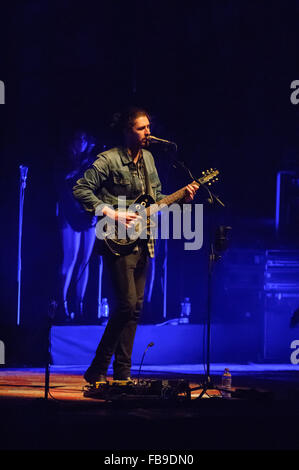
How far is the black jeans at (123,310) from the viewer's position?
5121mm

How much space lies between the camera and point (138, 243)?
5.24m

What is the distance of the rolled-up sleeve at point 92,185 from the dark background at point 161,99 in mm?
2595

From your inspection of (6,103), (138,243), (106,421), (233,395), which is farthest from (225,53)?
(106,421)

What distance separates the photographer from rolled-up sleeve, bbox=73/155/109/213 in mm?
5109

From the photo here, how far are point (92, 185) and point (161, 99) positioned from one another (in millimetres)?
3480

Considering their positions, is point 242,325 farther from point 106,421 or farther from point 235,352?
point 106,421

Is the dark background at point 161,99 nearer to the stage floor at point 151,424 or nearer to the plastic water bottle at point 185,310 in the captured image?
the plastic water bottle at point 185,310

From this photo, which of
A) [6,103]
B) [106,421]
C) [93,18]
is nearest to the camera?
[106,421]

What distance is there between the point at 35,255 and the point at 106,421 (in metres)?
4.07

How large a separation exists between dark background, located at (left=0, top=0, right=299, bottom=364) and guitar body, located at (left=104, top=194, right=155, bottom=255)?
2.68 m

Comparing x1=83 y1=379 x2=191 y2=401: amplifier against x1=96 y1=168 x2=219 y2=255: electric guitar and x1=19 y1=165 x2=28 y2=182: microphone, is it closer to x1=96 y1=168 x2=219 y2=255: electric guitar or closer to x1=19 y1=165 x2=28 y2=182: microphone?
x1=96 y1=168 x2=219 y2=255: electric guitar

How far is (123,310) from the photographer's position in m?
5.11

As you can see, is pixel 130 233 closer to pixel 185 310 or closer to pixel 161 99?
pixel 185 310
